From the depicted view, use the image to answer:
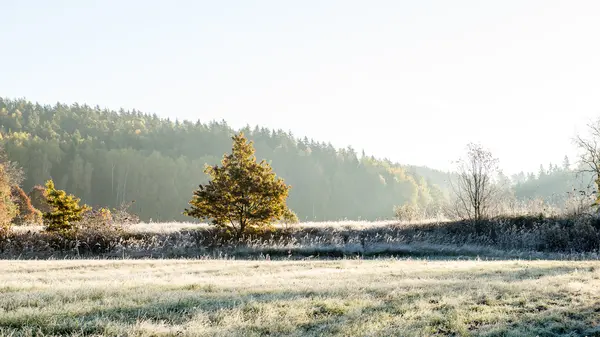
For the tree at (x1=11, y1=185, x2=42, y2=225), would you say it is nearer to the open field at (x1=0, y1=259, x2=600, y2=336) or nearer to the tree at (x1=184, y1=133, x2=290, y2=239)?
the tree at (x1=184, y1=133, x2=290, y2=239)

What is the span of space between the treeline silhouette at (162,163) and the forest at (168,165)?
0.25m

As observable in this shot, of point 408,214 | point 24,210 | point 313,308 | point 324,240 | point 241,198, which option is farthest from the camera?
point 24,210

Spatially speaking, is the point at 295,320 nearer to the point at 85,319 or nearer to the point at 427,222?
the point at 85,319

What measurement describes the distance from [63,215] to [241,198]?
992 cm

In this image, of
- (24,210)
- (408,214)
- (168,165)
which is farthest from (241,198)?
(168,165)

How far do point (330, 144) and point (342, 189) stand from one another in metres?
19.2

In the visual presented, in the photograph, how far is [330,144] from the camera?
146 m

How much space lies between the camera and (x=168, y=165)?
118000 millimetres

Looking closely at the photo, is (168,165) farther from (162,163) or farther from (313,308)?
(313,308)

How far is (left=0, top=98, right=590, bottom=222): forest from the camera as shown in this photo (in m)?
108

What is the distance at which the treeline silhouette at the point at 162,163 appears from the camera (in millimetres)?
107875

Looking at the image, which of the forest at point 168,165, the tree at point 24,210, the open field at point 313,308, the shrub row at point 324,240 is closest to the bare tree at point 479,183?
the shrub row at point 324,240

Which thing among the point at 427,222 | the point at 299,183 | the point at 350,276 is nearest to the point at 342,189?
the point at 299,183

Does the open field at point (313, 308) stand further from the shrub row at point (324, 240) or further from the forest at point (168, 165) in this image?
the forest at point (168, 165)
